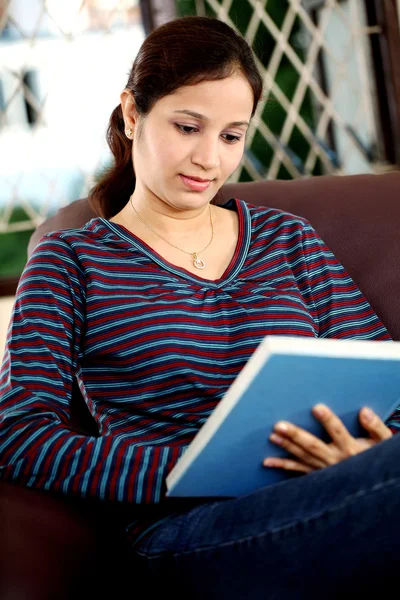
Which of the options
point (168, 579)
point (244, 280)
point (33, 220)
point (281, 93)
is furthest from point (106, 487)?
point (281, 93)

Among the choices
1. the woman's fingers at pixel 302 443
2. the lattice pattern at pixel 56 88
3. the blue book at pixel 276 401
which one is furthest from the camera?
the lattice pattern at pixel 56 88

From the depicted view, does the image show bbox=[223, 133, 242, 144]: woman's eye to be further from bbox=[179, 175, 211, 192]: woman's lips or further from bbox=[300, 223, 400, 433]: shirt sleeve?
bbox=[300, 223, 400, 433]: shirt sleeve

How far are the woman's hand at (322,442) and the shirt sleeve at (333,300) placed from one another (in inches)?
11.1

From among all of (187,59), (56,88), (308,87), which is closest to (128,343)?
(187,59)

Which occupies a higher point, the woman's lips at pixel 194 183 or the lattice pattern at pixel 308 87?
the lattice pattern at pixel 308 87

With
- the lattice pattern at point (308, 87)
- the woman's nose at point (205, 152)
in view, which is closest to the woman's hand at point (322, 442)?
the woman's nose at point (205, 152)

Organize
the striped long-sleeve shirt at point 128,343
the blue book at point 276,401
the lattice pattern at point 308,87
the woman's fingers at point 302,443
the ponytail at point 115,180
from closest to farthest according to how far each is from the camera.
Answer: the blue book at point 276,401 < the woman's fingers at point 302,443 < the striped long-sleeve shirt at point 128,343 < the ponytail at point 115,180 < the lattice pattern at point 308,87

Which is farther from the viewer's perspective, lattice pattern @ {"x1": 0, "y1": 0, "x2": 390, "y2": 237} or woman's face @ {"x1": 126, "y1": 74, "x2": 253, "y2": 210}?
lattice pattern @ {"x1": 0, "y1": 0, "x2": 390, "y2": 237}

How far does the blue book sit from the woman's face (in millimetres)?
423

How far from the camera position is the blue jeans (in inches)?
30.4

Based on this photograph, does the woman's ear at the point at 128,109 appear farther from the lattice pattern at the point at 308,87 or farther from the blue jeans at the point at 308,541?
the lattice pattern at the point at 308,87

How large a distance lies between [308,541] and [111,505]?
0.90 ft

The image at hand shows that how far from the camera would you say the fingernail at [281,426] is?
817 millimetres

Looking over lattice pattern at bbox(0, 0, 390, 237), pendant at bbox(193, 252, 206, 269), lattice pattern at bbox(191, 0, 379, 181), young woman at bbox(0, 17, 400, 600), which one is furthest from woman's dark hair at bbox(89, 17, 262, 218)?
lattice pattern at bbox(191, 0, 379, 181)
